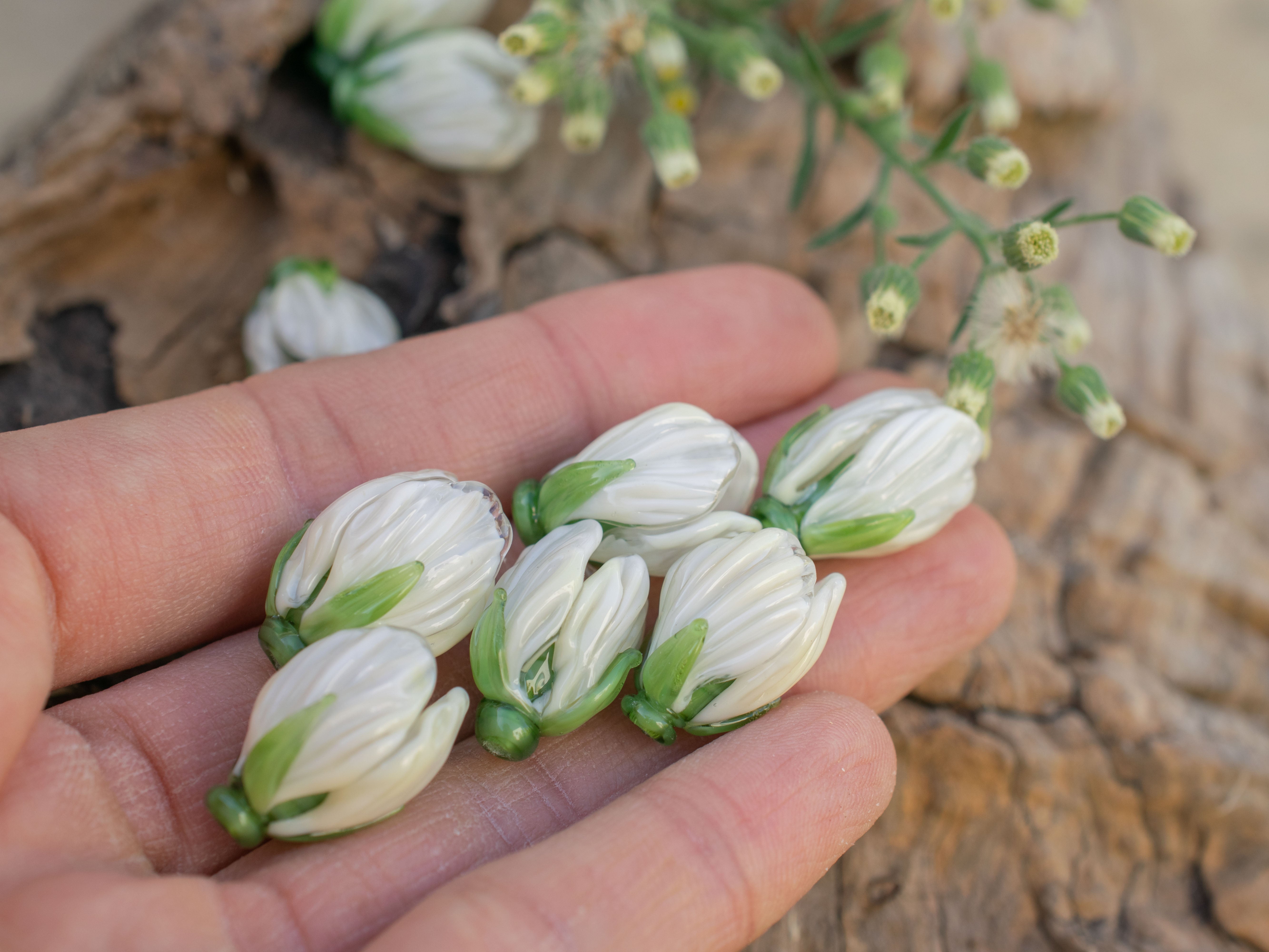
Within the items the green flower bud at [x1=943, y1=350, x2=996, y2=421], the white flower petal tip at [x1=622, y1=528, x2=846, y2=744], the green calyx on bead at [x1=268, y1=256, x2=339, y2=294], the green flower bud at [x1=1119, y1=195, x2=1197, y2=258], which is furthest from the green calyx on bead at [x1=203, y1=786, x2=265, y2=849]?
the green flower bud at [x1=1119, y1=195, x2=1197, y2=258]

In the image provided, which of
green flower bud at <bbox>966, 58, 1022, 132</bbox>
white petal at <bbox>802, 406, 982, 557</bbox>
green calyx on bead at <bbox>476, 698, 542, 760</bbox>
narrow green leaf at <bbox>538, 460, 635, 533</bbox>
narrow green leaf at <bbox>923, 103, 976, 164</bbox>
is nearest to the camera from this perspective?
green calyx on bead at <bbox>476, 698, 542, 760</bbox>

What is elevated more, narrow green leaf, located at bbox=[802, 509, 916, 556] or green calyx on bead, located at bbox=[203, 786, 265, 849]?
narrow green leaf, located at bbox=[802, 509, 916, 556]

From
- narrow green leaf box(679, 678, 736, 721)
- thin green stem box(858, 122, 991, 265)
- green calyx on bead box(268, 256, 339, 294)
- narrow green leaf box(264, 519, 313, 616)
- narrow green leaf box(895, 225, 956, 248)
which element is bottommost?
narrow green leaf box(679, 678, 736, 721)

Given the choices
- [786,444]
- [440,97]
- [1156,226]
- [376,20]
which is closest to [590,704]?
[786,444]

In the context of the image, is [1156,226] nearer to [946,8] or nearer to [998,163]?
[998,163]

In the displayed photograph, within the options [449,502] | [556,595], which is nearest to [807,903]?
[556,595]

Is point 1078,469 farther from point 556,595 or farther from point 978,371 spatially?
point 556,595

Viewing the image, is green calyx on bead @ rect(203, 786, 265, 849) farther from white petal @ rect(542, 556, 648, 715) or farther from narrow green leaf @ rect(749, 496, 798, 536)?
narrow green leaf @ rect(749, 496, 798, 536)

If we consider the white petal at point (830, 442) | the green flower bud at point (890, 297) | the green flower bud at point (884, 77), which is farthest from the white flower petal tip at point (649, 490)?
the green flower bud at point (884, 77)
